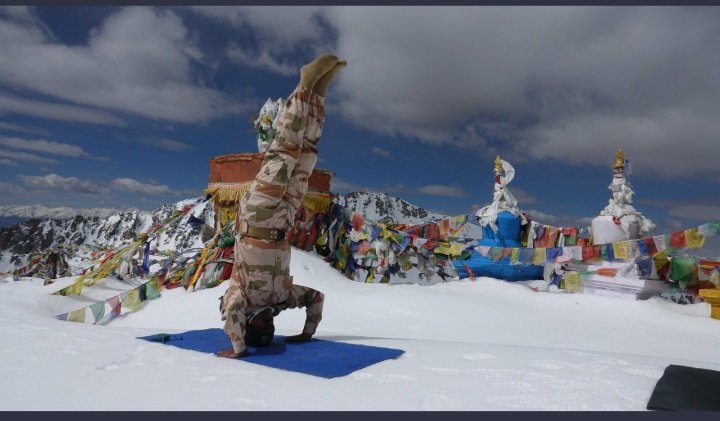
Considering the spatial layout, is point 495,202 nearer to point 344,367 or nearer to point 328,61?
point 328,61

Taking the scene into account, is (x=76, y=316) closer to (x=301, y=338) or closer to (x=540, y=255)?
(x=301, y=338)

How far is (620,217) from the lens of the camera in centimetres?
918

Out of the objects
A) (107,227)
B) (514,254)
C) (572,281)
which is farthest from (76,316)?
(107,227)

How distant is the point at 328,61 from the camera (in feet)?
13.8

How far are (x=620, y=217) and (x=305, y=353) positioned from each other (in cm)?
786

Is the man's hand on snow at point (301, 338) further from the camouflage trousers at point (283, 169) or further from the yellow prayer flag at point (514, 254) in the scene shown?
the yellow prayer flag at point (514, 254)

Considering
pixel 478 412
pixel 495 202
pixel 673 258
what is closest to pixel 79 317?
pixel 478 412

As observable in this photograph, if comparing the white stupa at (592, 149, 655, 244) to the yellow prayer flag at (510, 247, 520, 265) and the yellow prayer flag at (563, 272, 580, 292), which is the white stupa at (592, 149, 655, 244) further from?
the yellow prayer flag at (510, 247, 520, 265)

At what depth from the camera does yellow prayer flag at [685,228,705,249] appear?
7074 millimetres

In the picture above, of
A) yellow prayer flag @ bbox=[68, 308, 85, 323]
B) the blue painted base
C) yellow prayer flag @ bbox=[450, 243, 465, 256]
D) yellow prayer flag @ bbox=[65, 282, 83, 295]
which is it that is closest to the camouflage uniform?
yellow prayer flag @ bbox=[68, 308, 85, 323]

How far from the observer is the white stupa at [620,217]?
9113mm

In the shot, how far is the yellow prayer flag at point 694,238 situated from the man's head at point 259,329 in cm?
670

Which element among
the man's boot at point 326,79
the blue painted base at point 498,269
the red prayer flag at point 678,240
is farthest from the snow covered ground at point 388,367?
the blue painted base at point 498,269

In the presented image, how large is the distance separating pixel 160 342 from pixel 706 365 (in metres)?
4.73
